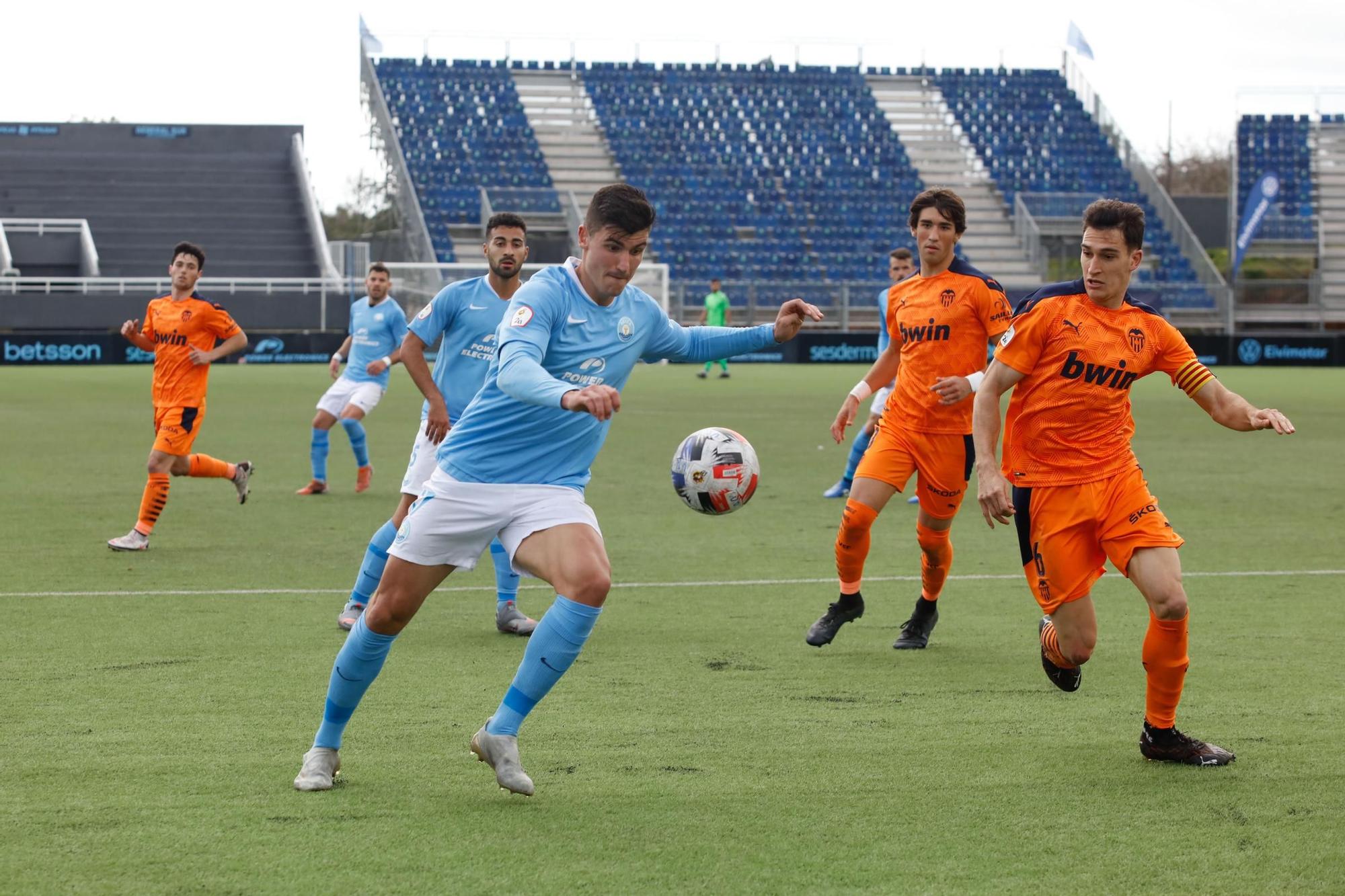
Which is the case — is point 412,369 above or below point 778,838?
above

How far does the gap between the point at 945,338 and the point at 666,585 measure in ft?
7.82

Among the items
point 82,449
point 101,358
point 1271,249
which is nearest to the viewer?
point 82,449

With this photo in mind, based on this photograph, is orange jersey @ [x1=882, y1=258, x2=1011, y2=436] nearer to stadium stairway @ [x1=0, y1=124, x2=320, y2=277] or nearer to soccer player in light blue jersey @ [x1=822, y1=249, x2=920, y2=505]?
soccer player in light blue jersey @ [x1=822, y1=249, x2=920, y2=505]

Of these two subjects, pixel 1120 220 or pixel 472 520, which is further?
pixel 1120 220

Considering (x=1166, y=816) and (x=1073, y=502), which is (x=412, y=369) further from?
(x=1166, y=816)

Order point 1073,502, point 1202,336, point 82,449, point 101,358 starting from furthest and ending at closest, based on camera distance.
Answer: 1. point 1202,336
2. point 101,358
3. point 82,449
4. point 1073,502

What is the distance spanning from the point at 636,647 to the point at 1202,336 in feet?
112

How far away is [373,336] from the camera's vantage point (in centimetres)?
1439

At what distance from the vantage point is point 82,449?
16953 millimetres

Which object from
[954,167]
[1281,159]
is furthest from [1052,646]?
[1281,159]

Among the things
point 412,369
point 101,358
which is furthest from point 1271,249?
point 412,369

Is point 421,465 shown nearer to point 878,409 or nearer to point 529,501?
point 529,501

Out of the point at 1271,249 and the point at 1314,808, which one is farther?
the point at 1271,249

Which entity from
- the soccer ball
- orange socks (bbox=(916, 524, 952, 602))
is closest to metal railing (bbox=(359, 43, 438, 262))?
orange socks (bbox=(916, 524, 952, 602))
